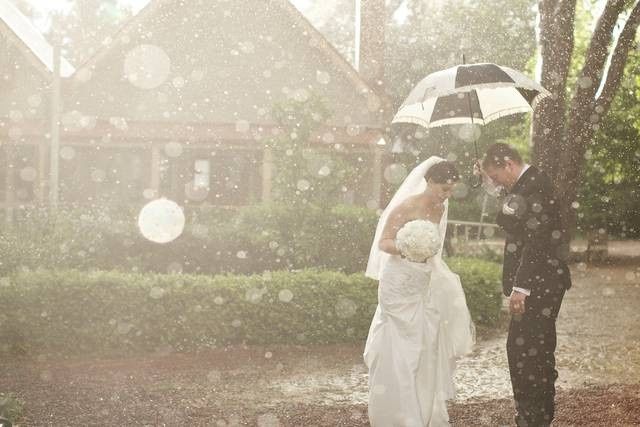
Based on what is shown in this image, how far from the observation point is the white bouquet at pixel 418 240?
19.3ft

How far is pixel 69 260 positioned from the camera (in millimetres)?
13023

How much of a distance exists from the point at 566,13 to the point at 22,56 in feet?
59.1

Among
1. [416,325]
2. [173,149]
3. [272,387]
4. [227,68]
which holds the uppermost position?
[227,68]

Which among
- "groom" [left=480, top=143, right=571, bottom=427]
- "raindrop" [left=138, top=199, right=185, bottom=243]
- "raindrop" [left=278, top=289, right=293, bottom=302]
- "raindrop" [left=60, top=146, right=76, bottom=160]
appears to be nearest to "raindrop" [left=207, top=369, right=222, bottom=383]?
"raindrop" [left=278, top=289, right=293, bottom=302]

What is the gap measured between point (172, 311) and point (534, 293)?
4.92 metres

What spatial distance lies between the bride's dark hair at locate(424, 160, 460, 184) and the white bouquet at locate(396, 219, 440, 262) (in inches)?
14.4

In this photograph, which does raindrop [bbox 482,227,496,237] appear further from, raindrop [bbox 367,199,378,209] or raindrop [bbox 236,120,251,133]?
raindrop [bbox 236,120,251,133]

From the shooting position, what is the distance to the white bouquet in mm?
5891

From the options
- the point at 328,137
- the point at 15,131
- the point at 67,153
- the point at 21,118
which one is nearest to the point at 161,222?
the point at 328,137

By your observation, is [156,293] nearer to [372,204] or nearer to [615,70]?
[615,70]

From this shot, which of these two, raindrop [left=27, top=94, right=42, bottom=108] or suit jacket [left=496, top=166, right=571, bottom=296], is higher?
raindrop [left=27, top=94, right=42, bottom=108]

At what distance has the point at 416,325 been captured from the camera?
237 inches

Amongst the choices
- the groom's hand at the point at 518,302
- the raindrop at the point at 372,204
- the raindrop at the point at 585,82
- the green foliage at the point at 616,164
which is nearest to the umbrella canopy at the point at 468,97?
the groom's hand at the point at 518,302

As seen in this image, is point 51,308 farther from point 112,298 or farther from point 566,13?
point 566,13
